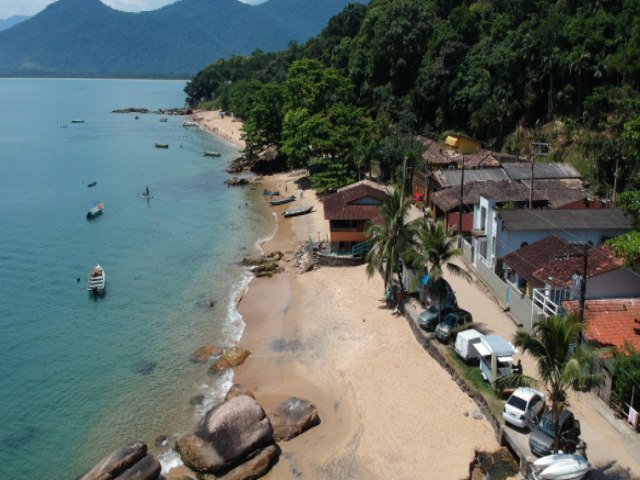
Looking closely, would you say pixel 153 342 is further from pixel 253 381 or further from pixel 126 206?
pixel 126 206

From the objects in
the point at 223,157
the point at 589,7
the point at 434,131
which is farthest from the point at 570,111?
the point at 223,157

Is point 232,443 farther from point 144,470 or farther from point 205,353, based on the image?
point 205,353

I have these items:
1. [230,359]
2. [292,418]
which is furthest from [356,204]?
[292,418]

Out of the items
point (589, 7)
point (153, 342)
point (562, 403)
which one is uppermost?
point (589, 7)

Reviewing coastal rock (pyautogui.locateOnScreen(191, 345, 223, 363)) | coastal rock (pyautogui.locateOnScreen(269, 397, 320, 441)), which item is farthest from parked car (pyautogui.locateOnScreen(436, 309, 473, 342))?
coastal rock (pyautogui.locateOnScreen(191, 345, 223, 363))

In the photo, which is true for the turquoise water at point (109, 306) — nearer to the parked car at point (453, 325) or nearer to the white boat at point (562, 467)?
the parked car at point (453, 325)

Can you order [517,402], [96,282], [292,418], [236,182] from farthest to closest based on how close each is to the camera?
[236,182] < [96,282] < [292,418] < [517,402]

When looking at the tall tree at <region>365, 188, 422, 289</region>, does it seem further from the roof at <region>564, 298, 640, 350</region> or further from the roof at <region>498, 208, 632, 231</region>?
the roof at <region>564, 298, 640, 350</region>
